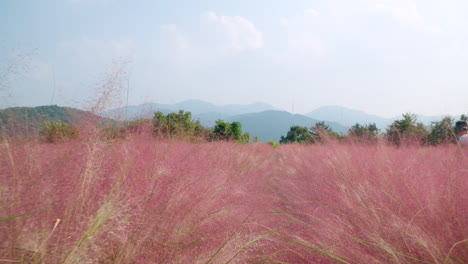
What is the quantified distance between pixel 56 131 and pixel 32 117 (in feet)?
0.59

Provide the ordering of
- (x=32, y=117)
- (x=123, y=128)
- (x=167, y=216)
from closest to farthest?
1. (x=167, y=216)
2. (x=32, y=117)
3. (x=123, y=128)

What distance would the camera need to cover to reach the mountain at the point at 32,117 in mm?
1479

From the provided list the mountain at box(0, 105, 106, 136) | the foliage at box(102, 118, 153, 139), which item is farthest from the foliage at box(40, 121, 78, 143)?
the foliage at box(102, 118, 153, 139)

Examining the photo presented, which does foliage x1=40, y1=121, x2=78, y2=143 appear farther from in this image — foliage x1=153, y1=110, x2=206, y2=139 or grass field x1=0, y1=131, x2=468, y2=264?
foliage x1=153, y1=110, x2=206, y2=139

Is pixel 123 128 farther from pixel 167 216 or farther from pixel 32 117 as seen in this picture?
pixel 167 216

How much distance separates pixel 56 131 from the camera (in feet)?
5.78

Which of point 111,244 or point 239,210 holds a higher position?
point 111,244

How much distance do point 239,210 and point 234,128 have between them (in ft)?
46.1

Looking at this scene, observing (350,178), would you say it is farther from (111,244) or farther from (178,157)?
(111,244)

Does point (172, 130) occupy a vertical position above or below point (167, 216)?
above

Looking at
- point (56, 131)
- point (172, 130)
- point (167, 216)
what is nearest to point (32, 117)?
point (56, 131)

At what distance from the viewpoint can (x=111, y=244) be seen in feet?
3.59

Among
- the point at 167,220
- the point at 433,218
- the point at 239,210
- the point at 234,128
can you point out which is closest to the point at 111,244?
the point at 167,220

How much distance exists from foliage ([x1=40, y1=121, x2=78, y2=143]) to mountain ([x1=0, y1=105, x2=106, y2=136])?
0.05 metres
